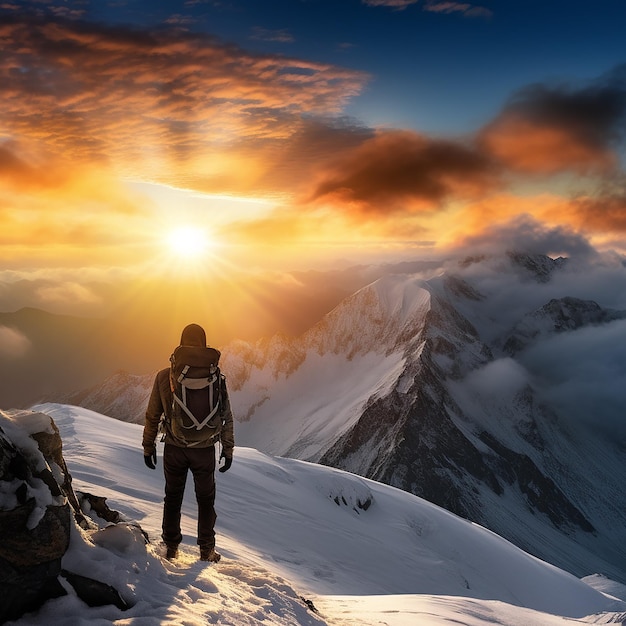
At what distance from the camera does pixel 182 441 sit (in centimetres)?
816

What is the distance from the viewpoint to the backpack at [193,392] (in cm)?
801

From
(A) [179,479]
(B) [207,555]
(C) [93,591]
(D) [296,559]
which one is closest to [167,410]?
(A) [179,479]

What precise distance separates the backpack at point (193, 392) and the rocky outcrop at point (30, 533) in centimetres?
202

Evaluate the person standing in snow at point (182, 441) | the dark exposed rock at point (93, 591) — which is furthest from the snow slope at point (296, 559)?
the person standing in snow at point (182, 441)

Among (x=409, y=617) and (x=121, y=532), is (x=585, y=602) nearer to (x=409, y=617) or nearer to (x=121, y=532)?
(x=409, y=617)

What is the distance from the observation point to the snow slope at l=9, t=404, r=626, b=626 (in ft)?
21.4

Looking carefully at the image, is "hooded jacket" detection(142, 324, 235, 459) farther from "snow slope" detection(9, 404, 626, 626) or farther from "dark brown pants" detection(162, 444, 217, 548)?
"snow slope" detection(9, 404, 626, 626)

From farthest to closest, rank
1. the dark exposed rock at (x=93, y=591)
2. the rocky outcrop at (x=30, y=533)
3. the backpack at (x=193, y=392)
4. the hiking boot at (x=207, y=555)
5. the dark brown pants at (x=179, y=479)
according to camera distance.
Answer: the hiking boot at (x=207, y=555) → the dark brown pants at (x=179, y=479) → the backpack at (x=193, y=392) → the dark exposed rock at (x=93, y=591) → the rocky outcrop at (x=30, y=533)

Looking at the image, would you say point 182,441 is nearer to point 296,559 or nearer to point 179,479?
point 179,479

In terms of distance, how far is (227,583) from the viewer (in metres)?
7.79

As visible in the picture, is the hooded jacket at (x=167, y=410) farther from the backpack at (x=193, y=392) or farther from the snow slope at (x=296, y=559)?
the snow slope at (x=296, y=559)

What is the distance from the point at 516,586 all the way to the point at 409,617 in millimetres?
29469

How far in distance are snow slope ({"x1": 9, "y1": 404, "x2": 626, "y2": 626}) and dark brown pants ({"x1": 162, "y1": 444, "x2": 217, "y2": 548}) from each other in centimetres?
41

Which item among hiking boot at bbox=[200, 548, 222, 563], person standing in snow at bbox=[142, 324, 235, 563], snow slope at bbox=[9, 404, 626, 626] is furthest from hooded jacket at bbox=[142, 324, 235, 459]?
hiking boot at bbox=[200, 548, 222, 563]
